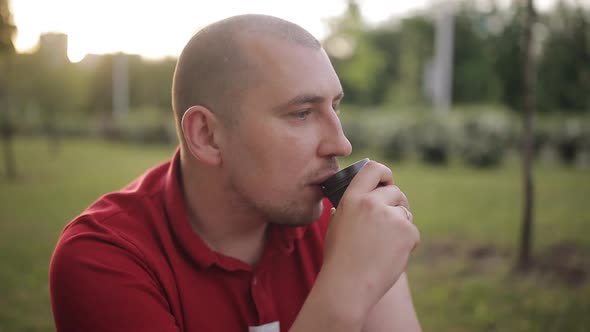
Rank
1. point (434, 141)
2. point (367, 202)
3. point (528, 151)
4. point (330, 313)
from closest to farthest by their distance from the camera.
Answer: point (330, 313), point (367, 202), point (528, 151), point (434, 141)

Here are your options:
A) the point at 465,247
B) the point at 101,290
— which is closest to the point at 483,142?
the point at 465,247

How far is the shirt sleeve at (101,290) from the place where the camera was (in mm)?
1646

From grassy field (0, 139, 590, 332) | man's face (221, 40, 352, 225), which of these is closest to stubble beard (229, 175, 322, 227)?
man's face (221, 40, 352, 225)

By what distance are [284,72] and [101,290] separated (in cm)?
101

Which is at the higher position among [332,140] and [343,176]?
[332,140]

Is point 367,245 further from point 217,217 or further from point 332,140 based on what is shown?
point 217,217

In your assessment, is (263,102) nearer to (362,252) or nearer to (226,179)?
(226,179)

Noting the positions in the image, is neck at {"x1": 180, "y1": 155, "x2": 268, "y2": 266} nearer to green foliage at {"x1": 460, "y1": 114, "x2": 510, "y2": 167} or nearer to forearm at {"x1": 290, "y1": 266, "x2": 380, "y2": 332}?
forearm at {"x1": 290, "y1": 266, "x2": 380, "y2": 332}

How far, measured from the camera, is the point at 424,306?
4.76m

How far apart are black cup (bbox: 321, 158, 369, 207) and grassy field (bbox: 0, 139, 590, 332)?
2.88m

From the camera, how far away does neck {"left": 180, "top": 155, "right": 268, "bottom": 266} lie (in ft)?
7.00

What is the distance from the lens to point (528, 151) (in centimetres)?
560

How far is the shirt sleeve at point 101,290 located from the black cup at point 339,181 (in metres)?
0.73

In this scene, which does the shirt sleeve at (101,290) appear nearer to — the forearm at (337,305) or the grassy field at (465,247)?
the forearm at (337,305)
